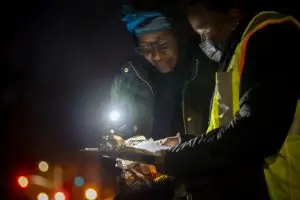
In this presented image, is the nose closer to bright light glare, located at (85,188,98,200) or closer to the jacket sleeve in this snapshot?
bright light glare, located at (85,188,98,200)

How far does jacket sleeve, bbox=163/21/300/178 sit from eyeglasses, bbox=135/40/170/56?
2.07 meters

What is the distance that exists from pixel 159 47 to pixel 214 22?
1461mm

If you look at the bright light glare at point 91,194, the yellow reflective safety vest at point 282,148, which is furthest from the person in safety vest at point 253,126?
the bright light glare at point 91,194

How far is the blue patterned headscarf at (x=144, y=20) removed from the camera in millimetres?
4574

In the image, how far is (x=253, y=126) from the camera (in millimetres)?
2479

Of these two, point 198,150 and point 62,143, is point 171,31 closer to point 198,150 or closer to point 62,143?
point 198,150

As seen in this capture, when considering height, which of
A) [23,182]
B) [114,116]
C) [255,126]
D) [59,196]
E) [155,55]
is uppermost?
[155,55]

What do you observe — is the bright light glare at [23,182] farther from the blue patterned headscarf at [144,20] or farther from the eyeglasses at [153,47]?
the blue patterned headscarf at [144,20]

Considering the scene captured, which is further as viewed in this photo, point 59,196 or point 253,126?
point 59,196

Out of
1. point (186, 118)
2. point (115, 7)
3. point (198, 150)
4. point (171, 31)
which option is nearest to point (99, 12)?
point (115, 7)

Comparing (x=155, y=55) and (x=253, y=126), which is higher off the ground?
(x=155, y=55)

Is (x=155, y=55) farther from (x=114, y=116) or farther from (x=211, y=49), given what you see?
(x=211, y=49)

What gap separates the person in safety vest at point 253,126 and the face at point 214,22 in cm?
22

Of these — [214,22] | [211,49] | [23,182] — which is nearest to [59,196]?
[23,182]
